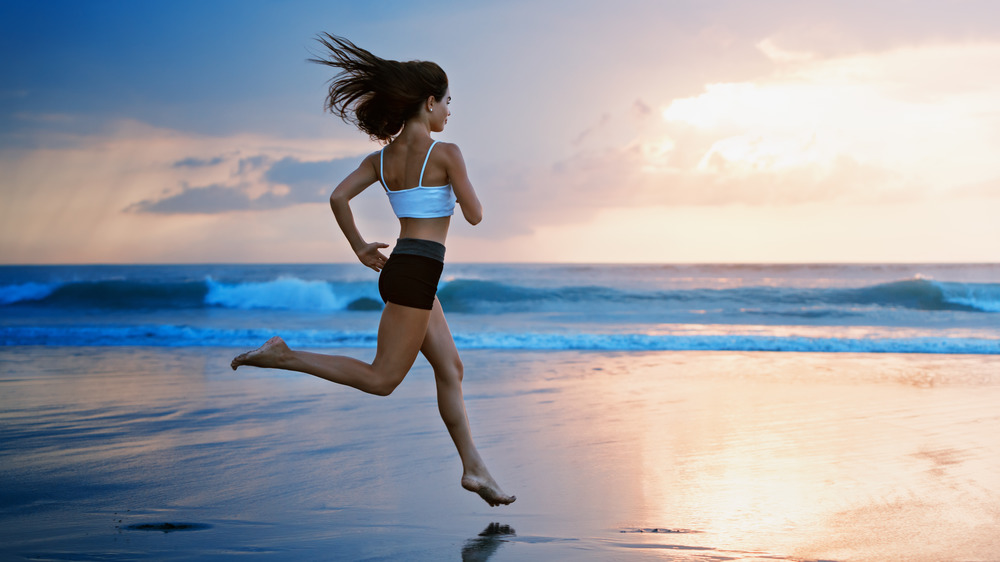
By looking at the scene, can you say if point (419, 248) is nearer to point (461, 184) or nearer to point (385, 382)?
point (461, 184)

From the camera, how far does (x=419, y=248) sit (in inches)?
118

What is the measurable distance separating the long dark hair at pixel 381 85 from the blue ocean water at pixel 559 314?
768 cm

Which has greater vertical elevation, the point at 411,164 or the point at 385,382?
the point at 411,164

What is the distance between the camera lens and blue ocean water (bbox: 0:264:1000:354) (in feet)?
36.3

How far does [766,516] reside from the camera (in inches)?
121

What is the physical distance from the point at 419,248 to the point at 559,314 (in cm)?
1549

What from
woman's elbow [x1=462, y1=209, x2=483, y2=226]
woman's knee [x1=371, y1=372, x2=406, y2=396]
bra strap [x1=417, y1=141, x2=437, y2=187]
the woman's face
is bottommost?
woman's knee [x1=371, y1=372, x2=406, y2=396]

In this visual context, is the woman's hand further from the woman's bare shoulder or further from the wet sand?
the wet sand

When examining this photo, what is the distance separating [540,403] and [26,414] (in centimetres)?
393

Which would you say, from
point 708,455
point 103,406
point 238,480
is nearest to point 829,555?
point 708,455

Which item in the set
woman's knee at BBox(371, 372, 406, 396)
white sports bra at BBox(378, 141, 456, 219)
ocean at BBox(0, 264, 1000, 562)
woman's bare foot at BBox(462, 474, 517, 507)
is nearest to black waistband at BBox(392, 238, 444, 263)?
white sports bra at BBox(378, 141, 456, 219)

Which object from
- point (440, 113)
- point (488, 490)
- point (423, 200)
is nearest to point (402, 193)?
point (423, 200)

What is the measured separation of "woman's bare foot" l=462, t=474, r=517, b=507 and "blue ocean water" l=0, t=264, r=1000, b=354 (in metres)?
7.28

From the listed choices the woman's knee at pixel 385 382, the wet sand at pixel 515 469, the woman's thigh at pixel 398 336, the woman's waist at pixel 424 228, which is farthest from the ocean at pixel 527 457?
the woman's waist at pixel 424 228
